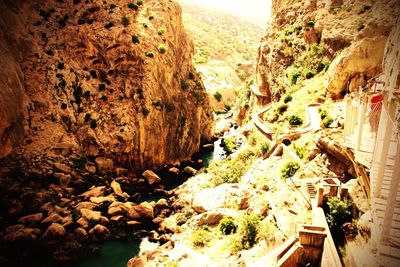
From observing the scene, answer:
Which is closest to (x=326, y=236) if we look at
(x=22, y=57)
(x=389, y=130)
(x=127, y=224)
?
(x=389, y=130)

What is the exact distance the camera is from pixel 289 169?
2348 centimetres

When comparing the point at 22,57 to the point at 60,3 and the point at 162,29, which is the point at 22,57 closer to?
the point at 60,3

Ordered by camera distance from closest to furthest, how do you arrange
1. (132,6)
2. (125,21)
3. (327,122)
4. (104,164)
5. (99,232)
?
(327,122) → (99,232) → (104,164) → (125,21) → (132,6)

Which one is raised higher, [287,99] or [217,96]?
[287,99]

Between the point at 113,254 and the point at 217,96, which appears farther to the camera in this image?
the point at 217,96

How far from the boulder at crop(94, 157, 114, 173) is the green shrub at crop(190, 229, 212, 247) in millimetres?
19172

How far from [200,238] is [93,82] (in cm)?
2861

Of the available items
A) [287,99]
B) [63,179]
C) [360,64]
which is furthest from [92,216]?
[360,64]

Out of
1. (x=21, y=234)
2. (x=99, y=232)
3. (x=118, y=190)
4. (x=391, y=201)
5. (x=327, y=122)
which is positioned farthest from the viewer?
(x=118, y=190)

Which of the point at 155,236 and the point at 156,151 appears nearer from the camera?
the point at 155,236

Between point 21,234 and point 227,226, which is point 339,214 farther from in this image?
point 21,234

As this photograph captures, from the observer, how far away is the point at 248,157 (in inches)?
1426

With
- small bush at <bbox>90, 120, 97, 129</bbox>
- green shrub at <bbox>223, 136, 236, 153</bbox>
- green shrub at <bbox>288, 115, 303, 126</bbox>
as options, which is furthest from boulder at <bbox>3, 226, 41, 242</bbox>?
green shrub at <bbox>223, 136, 236, 153</bbox>

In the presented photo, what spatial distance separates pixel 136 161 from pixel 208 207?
58.0ft
